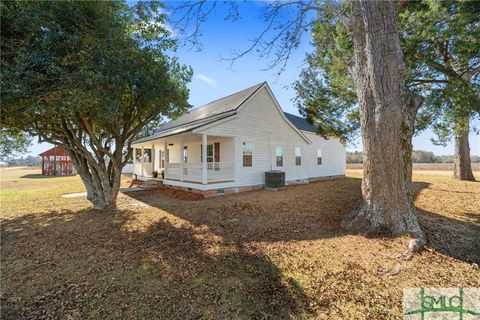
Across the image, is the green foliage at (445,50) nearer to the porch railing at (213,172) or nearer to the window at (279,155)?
the window at (279,155)

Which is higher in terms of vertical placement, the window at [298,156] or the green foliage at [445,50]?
the green foliage at [445,50]

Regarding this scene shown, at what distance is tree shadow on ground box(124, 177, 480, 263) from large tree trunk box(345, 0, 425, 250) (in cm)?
54

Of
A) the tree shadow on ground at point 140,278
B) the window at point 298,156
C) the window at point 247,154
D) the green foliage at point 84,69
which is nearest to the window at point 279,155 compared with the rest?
the window at point 298,156

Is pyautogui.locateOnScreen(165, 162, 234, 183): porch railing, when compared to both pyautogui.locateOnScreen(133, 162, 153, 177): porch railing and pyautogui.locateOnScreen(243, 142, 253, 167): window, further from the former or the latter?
pyautogui.locateOnScreen(133, 162, 153, 177): porch railing

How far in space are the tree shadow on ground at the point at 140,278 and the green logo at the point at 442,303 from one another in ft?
4.77

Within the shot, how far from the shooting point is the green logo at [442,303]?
9.23ft

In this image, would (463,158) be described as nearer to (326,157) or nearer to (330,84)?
(326,157)

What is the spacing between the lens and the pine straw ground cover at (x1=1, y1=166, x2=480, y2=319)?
308 cm

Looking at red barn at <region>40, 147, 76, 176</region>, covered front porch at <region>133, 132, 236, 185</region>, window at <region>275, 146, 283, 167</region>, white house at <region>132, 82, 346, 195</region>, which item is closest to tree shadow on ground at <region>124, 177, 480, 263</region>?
covered front porch at <region>133, 132, 236, 185</region>

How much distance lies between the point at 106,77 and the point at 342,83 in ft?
30.3

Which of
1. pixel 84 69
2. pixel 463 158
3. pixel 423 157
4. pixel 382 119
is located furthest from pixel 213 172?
pixel 423 157

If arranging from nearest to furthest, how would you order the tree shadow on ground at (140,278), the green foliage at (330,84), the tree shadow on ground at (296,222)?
the tree shadow on ground at (140,278), the tree shadow on ground at (296,222), the green foliage at (330,84)

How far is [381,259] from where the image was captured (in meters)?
4.20

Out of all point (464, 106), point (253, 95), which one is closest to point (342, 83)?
point (464, 106)
